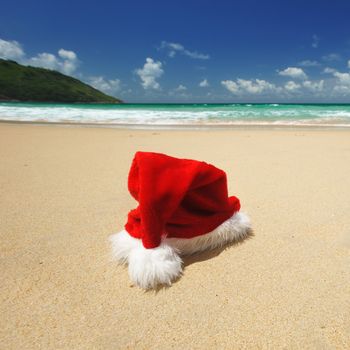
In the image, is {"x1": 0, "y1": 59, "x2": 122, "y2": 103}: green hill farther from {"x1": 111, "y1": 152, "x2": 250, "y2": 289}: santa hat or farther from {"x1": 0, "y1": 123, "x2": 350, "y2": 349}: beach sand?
{"x1": 111, "y1": 152, "x2": 250, "y2": 289}: santa hat

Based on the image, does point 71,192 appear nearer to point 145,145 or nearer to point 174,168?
point 174,168

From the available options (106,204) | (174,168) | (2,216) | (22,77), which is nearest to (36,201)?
(2,216)

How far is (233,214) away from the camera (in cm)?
147

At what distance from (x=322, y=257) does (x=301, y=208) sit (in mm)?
591

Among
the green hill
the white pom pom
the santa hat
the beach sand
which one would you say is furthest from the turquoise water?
the green hill

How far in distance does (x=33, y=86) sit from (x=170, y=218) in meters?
54.3

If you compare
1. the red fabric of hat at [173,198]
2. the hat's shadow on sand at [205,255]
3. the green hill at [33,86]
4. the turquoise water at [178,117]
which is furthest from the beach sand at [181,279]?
the green hill at [33,86]

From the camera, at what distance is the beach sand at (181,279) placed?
2.89ft

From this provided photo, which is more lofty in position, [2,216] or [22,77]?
[22,77]

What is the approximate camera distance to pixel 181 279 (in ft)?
3.76

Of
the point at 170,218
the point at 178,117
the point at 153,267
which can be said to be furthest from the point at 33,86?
the point at 153,267

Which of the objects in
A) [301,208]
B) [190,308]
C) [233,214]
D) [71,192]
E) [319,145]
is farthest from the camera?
[319,145]

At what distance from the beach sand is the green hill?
44.4 m

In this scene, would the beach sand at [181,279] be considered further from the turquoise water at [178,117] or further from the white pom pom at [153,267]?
the turquoise water at [178,117]
